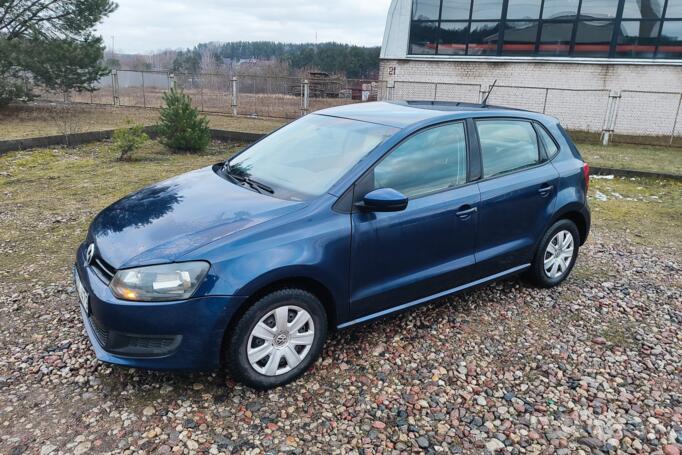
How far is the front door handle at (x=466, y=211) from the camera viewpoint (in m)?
3.43

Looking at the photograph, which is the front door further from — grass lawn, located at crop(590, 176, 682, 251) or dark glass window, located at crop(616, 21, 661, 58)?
dark glass window, located at crop(616, 21, 661, 58)

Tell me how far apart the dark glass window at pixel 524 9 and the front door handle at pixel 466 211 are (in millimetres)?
16040

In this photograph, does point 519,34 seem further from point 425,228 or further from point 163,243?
point 163,243

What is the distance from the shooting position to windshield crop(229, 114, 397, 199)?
10.5ft

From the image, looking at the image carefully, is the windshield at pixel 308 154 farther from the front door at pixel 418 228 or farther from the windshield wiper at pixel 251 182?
the front door at pixel 418 228

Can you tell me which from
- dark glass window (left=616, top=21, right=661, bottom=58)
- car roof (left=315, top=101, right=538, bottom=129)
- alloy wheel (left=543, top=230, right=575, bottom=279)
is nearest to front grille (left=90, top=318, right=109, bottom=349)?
car roof (left=315, top=101, right=538, bottom=129)

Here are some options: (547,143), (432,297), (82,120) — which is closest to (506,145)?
(547,143)

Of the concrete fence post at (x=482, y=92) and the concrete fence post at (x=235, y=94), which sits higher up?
the concrete fence post at (x=482, y=92)

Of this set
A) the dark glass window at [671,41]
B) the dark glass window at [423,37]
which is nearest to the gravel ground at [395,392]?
the dark glass window at [671,41]

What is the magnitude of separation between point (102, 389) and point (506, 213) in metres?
3.02

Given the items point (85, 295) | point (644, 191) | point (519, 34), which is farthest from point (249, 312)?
point (519, 34)

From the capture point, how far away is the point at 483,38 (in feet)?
57.8

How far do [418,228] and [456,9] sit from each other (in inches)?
665

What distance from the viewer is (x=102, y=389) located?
2832mm
